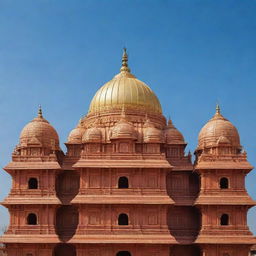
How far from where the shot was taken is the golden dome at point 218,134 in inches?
1167

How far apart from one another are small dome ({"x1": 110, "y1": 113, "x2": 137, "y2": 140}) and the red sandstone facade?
0.06 meters

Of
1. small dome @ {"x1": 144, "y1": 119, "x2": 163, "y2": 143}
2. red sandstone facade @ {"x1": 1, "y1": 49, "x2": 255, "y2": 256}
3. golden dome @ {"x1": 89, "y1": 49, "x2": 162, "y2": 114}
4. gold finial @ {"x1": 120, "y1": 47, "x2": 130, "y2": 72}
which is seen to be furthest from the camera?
gold finial @ {"x1": 120, "y1": 47, "x2": 130, "y2": 72}

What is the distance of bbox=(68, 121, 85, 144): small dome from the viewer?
104 feet

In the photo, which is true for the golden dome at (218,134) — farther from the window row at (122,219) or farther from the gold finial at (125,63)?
the gold finial at (125,63)

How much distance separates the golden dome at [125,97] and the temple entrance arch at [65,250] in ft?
32.3

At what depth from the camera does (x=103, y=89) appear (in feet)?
111

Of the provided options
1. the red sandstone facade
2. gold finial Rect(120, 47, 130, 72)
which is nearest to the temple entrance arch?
the red sandstone facade

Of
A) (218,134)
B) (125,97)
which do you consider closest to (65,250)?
(125,97)

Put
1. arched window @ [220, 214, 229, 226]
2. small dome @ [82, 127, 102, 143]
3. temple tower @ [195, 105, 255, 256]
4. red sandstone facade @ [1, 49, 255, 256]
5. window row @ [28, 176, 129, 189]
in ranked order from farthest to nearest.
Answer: small dome @ [82, 127, 102, 143] → window row @ [28, 176, 129, 189] → arched window @ [220, 214, 229, 226] → temple tower @ [195, 105, 255, 256] → red sandstone facade @ [1, 49, 255, 256]

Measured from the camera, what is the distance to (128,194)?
27.7 metres

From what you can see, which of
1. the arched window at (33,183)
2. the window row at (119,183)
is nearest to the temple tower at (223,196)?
the window row at (119,183)

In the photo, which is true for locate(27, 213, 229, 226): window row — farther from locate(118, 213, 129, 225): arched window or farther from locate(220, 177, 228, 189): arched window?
locate(220, 177, 228, 189): arched window

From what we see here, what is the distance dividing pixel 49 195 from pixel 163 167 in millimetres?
7203

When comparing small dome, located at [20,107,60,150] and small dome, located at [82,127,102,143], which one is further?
small dome, located at [20,107,60,150]
